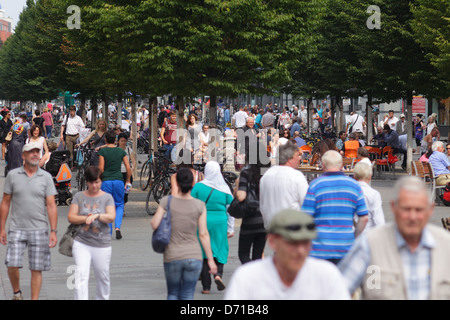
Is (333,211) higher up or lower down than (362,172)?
lower down

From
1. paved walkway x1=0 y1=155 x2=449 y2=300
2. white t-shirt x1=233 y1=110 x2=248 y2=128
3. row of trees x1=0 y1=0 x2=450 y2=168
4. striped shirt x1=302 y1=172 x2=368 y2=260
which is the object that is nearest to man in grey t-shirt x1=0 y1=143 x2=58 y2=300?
paved walkway x1=0 y1=155 x2=449 y2=300

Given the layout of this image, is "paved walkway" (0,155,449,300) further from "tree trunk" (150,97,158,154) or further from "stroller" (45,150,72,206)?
Answer: "tree trunk" (150,97,158,154)

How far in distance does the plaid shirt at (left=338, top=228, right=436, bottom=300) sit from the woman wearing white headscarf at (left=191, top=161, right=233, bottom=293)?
525 centimetres

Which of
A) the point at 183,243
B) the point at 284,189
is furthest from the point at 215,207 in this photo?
the point at 183,243

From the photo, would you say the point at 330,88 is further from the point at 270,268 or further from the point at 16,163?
the point at 270,268

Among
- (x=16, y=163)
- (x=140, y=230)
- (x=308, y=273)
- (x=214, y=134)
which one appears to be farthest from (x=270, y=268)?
(x=16, y=163)

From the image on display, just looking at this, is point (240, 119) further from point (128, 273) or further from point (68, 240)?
point (68, 240)

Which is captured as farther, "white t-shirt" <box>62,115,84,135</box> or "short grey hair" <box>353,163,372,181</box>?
"white t-shirt" <box>62,115,84,135</box>

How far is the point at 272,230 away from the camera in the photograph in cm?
412

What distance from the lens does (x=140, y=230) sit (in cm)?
1540

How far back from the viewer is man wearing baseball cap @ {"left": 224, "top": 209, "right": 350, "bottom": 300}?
13.3 feet

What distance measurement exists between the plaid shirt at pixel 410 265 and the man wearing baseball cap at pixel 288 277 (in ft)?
0.86

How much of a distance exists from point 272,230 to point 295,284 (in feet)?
0.86

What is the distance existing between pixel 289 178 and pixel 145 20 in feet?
35.2
